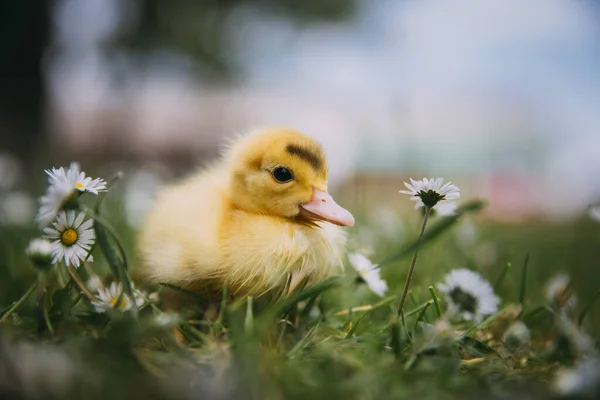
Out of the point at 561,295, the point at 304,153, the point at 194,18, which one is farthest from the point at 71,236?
the point at 194,18

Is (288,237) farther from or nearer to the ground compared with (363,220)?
nearer to the ground

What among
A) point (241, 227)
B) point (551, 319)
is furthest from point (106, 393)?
point (551, 319)

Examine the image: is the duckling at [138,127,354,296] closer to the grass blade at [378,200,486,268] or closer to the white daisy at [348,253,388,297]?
the white daisy at [348,253,388,297]

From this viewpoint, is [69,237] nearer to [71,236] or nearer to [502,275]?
[71,236]

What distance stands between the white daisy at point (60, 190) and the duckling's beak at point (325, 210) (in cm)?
35

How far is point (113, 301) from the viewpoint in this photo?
29.4 inches

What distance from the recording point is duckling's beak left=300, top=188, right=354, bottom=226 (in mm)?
853

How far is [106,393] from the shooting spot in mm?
506

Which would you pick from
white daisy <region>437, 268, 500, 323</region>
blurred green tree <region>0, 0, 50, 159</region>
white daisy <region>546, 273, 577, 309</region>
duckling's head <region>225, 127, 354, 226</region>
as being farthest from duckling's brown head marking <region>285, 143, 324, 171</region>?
blurred green tree <region>0, 0, 50, 159</region>

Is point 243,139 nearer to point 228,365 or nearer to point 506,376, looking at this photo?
point 228,365

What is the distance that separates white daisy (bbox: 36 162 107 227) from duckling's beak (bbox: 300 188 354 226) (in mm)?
346

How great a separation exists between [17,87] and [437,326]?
3044 millimetres

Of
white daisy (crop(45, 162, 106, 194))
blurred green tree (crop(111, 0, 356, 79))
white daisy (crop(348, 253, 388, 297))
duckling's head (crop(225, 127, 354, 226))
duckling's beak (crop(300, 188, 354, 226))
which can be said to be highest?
blurred green tree (crop(111, 0, 356, 79))

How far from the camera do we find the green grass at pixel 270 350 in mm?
527
